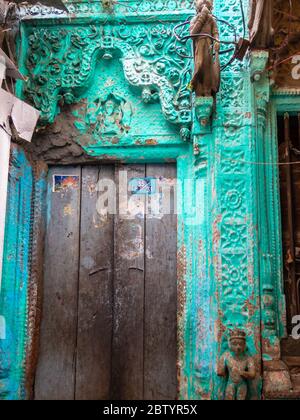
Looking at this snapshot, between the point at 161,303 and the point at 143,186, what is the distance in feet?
3.35

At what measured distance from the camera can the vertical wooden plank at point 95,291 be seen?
4570 millimetres

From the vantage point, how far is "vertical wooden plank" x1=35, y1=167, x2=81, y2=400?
15.0 feet

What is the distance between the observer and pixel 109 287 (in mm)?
4707

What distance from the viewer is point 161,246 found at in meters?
4.73

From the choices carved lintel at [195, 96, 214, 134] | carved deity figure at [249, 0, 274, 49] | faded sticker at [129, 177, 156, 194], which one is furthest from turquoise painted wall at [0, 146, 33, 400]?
carved deity figure at [249, 0, 274, 49]

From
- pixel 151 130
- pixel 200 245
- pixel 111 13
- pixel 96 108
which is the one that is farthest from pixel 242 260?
pixel 111 13

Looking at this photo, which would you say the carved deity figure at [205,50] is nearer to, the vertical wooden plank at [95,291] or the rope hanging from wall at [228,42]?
the rope hanging from wall at [228,42]

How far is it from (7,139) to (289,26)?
8.12 feet

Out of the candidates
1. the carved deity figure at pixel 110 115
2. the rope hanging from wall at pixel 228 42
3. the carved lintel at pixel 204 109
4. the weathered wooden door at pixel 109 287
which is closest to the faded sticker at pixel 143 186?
the weathered wooden door at pixel 109 287

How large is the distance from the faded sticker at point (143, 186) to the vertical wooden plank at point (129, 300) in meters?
0.05

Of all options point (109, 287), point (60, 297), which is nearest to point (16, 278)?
point (60, 297)

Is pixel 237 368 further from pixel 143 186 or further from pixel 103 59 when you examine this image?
pixel 103 59

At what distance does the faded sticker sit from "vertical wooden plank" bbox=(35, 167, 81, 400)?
0.49m

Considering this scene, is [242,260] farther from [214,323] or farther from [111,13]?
[111,13]
